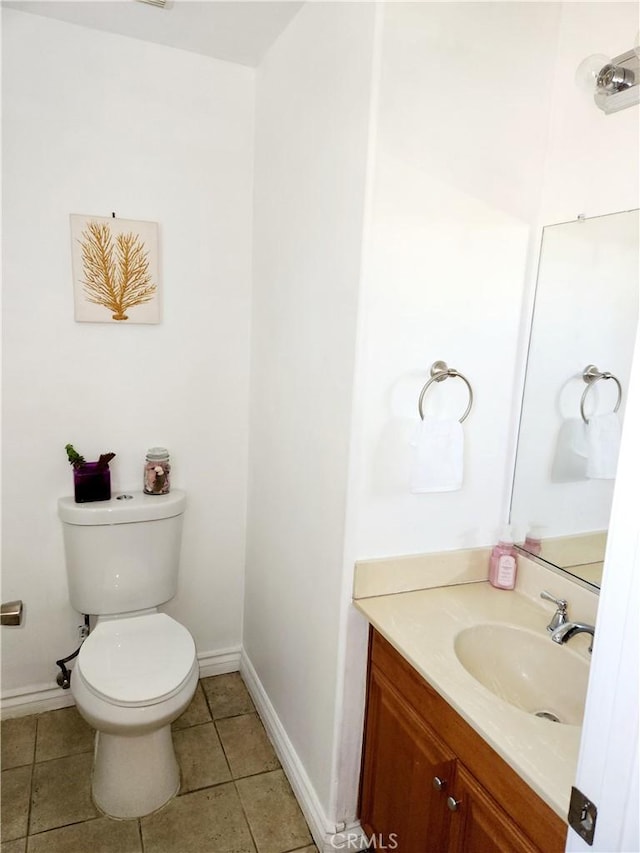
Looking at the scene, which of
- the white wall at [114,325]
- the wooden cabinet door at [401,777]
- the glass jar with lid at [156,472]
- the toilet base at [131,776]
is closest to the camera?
the wooden cabinet door at [401,777]

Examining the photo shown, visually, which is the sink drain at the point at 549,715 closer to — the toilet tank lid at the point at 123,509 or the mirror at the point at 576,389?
the mirror at the point at 576,389

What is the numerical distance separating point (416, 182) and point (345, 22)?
469 mm

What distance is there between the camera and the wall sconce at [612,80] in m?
1.20

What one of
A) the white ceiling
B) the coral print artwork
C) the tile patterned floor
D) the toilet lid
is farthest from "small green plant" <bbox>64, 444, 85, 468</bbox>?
the white ceiling

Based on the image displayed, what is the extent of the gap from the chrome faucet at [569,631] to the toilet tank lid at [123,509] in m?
1.39

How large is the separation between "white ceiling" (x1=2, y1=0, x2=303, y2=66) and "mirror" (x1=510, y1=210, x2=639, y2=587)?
1148mm

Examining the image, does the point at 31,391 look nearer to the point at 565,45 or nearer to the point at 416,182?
the point at 416,182

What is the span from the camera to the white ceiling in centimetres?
180

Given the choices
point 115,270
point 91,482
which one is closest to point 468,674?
point 91,482

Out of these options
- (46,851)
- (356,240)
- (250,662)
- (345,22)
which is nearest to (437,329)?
(356,240)

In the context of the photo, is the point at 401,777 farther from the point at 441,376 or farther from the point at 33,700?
the point at 33,700

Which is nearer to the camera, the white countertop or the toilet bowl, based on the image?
the white countertop

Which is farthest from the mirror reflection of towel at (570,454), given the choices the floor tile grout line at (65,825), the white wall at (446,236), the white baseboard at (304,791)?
the floor tile grout line at (65,825)

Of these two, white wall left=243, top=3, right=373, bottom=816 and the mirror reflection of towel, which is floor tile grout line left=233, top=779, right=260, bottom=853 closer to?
white wall left=243, top=3, right=373, bottom=816
